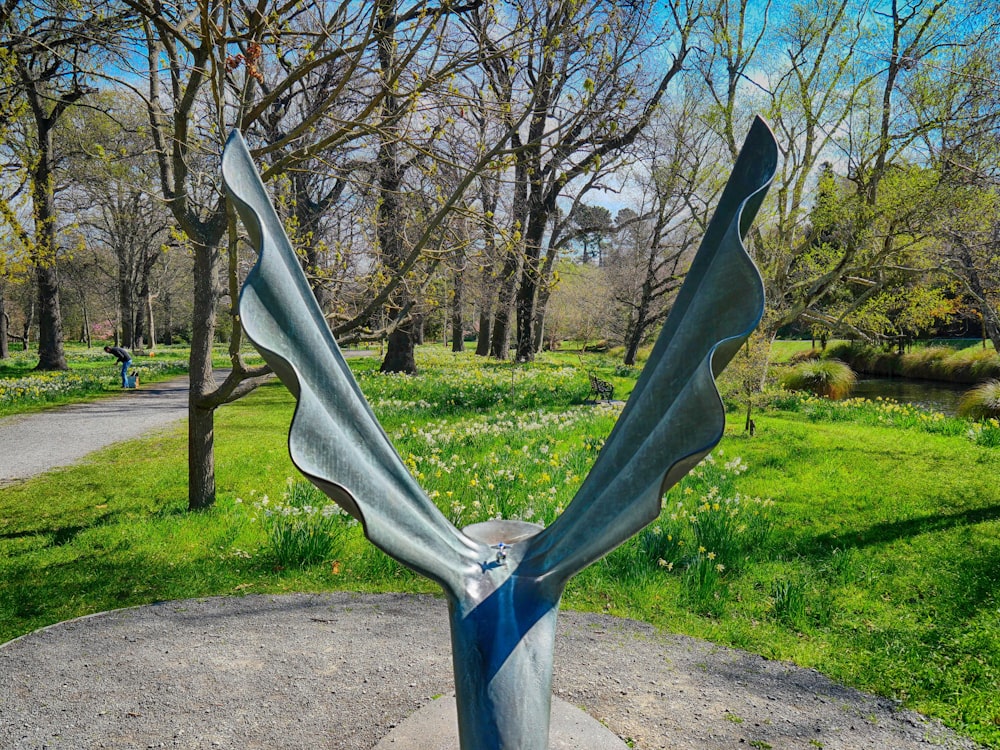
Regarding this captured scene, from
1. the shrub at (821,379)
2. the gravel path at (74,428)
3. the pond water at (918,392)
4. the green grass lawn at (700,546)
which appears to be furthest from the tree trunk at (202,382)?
the pond water at (918,392)

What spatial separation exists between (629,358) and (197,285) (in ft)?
65.3

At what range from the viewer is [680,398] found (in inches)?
51.3

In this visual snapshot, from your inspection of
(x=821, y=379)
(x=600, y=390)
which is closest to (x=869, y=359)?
(x=821, y=379)

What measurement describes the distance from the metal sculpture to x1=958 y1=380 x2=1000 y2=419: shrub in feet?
40.8

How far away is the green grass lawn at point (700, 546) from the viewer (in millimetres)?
4109

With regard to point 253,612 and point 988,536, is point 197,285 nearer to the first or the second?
point 253,612

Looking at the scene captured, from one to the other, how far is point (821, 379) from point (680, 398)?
701 inches

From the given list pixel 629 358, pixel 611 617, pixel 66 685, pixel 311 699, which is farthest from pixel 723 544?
pixel 629 358

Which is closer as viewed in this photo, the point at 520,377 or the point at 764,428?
the point at 764,428

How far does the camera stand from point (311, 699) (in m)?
3.33

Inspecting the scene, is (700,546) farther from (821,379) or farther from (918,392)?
(918,392)

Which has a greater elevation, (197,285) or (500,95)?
(500,95)

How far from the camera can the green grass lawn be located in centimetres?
411

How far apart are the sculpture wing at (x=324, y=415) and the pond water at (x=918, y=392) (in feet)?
54.1
